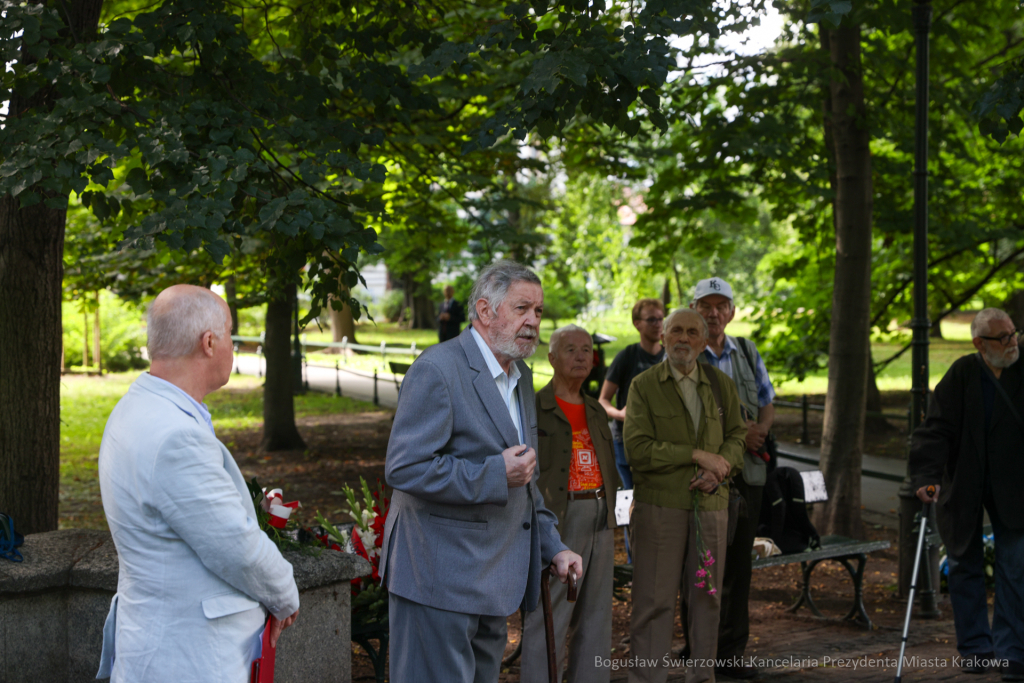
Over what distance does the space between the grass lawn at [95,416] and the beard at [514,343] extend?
6240 millimetres

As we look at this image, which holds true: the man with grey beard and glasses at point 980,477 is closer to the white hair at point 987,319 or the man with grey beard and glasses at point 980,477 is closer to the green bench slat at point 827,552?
the white hair at point 987,319

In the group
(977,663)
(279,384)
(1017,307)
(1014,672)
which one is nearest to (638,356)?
(977,663)

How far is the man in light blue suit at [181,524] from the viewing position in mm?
2250

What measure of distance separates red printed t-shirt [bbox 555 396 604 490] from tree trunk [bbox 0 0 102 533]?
268 cm

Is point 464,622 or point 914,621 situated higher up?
point 464,622

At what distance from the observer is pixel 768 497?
6.45 metres

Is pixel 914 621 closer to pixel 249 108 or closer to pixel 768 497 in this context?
pixel 768 497

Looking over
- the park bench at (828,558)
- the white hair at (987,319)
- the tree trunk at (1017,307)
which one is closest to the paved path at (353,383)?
the tree trunk at (1017,307)

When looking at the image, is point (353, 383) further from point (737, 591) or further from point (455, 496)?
point (455, 496)

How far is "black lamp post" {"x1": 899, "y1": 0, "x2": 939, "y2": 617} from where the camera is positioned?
678 centimetres

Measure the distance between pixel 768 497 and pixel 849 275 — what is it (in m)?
2.75

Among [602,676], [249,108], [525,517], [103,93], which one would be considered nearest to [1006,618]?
[602,676]

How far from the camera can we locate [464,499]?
3.11 meters

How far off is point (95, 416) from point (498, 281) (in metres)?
15.5
